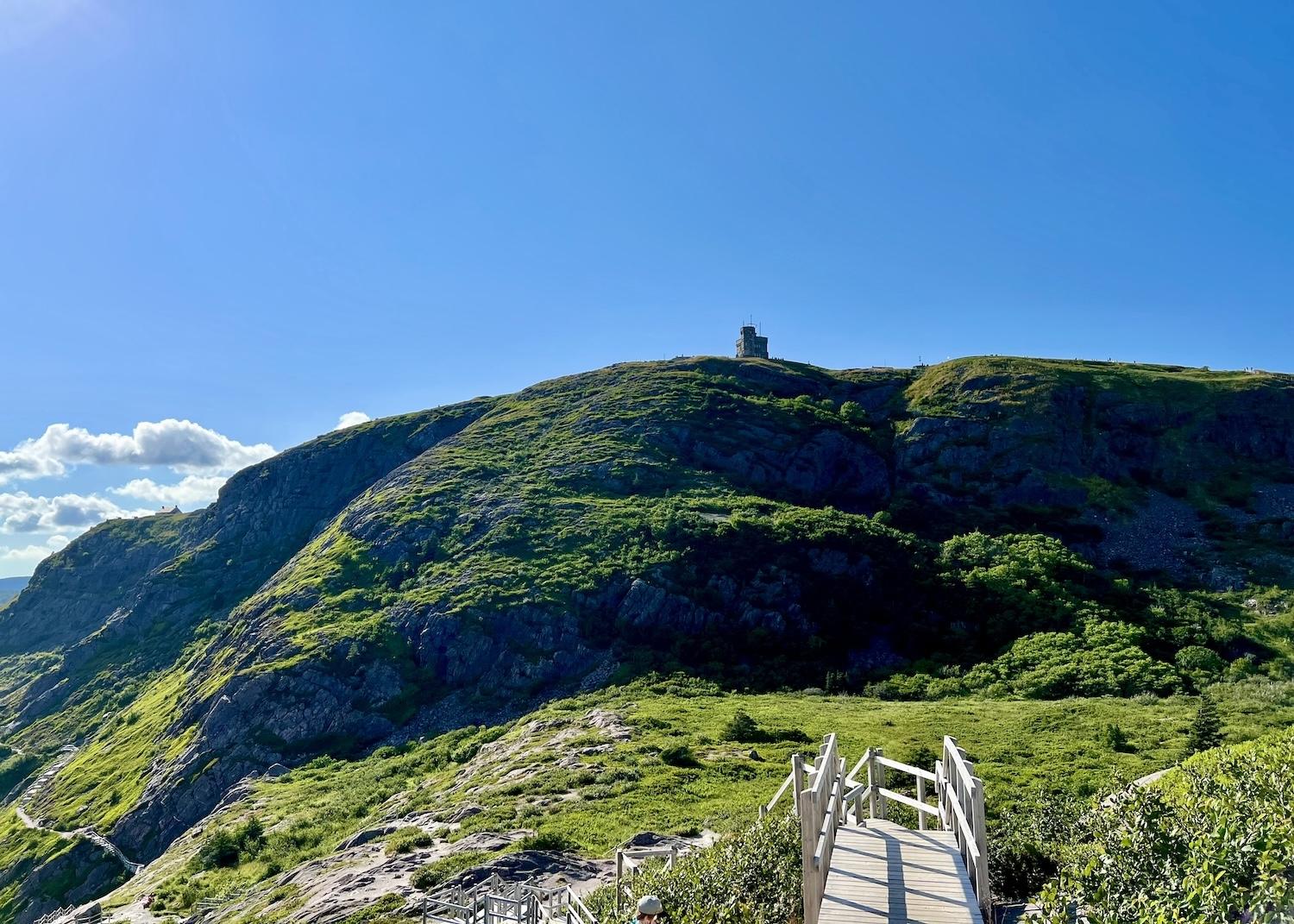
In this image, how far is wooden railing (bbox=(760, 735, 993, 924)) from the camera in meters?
11.7

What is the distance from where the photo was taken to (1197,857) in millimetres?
9711

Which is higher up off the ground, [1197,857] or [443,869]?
[1197,857]

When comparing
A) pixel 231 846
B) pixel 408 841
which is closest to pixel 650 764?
pixel 408 841

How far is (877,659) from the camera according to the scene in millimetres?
57812

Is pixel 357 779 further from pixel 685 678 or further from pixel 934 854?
pixel 934 854

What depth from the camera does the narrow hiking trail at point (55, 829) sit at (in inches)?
2192

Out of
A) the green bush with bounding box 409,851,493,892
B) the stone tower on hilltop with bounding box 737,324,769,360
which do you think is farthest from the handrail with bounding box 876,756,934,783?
the stone tower on hilltop with bounding box 737,324,769,360

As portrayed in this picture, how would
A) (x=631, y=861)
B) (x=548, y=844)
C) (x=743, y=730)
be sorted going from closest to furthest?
(x=631, y=861), (x=548, y=844), (x=743, y=730)

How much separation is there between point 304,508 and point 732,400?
7360cm

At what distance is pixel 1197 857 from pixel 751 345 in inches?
5896

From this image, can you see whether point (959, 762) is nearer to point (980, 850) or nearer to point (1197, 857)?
point (980, 850)

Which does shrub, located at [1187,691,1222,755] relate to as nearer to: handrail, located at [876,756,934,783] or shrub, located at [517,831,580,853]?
handrail, located at [876,756,934,783]

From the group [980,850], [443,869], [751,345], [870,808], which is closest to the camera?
[980,850]

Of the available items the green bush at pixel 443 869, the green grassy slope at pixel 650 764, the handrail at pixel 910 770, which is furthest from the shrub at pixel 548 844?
the handrail at pixel 910 770
